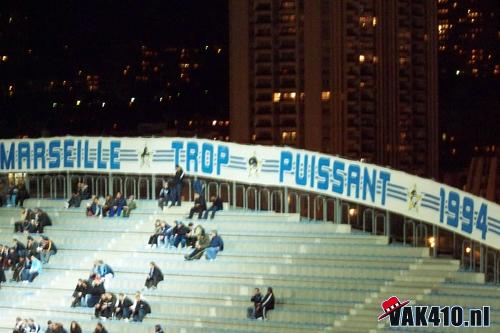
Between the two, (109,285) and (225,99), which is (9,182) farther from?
(225,99)

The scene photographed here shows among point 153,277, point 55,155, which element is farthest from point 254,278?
point 55,155

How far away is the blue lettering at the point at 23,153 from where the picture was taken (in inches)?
1179

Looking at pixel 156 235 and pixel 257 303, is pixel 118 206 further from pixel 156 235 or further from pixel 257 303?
pixel 257 303

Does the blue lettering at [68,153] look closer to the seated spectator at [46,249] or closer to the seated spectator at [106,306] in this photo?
the seated spectator at [46,249]

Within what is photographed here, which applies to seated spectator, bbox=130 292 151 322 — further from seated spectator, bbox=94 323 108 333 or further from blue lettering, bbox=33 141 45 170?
blue lettering, bbox=33 141 45 170

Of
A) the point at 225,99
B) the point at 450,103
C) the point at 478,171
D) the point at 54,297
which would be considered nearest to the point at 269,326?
the point at 54,297

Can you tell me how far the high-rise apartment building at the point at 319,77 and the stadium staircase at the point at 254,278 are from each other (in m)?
78.6

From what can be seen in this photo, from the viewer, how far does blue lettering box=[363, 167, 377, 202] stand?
2445cm

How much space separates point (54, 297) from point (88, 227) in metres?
2.91

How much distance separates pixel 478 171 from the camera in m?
81.4

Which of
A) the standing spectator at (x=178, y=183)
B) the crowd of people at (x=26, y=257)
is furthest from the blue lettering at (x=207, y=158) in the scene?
the crowd of people at (x=26, y=257)

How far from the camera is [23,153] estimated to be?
3000 cm

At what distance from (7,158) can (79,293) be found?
22.6 ft

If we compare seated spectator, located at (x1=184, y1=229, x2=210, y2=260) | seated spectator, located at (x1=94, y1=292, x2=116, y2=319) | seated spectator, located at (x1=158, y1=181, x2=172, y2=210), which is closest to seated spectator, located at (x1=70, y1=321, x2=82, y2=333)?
seated spectator, located at (x1=94, y1=292, x2=116, y2=319)
